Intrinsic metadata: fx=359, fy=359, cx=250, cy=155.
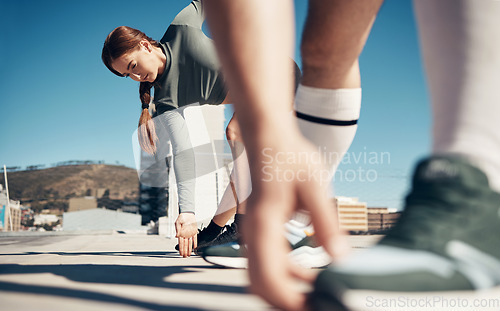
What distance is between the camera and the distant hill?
165 ft

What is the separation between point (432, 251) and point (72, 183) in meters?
62.5

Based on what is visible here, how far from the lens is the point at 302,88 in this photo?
2.98 ft

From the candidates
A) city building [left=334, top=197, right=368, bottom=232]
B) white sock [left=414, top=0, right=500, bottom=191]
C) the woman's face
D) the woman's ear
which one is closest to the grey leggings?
the woman's face

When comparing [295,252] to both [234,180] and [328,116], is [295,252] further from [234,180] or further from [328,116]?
[234,180]

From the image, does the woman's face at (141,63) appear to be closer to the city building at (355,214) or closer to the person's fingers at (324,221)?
the person's fingers at (324,221)

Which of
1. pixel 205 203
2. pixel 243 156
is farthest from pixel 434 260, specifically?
pixel 205 203

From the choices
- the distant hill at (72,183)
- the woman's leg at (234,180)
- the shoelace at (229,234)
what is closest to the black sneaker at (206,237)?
the woman's leg at (234,180)

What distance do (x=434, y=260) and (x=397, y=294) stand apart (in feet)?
0.20

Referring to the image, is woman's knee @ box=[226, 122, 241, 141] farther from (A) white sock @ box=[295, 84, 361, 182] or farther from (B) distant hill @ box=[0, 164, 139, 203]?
(B) distant hill @ box=[0, 164, 139, 203]

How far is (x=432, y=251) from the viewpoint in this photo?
40 centimetres

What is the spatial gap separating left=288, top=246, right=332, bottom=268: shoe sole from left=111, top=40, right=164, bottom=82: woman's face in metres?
1.36

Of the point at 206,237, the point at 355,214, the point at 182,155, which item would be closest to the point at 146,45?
the point at 182,155

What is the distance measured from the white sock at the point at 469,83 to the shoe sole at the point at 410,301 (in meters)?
0.15

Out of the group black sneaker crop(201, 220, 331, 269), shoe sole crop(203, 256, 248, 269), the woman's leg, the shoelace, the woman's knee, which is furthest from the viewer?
the woman's knee
